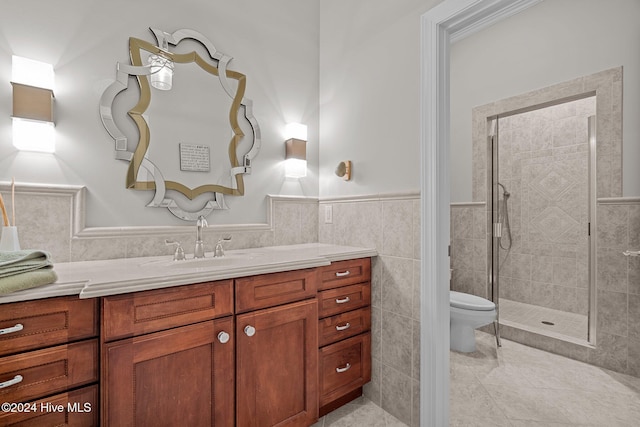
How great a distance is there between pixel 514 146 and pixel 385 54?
2408 mm

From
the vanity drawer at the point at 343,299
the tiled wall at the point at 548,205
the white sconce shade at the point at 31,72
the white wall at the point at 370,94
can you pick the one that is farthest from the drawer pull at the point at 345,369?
the tiled wall at the point at 548,205

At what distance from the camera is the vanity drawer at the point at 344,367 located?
5.41 feet

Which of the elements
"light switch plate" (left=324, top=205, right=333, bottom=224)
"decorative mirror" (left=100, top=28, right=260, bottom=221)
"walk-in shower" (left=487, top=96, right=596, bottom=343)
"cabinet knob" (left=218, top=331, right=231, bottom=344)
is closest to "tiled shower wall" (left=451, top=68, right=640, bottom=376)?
"walk-in shower" (left=487, top=96, right=596, bottom=343)

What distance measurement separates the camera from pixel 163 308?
3.65 feet

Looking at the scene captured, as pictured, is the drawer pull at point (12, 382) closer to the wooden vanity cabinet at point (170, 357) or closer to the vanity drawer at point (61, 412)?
the vanity drawer at point (61, 412)

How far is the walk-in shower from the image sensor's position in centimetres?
292

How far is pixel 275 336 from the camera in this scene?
1.40m

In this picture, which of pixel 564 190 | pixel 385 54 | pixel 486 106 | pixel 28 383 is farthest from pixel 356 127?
pixel 564 190

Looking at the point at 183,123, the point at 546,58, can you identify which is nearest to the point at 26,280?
the point at 183,123

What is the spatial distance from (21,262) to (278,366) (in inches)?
41.6

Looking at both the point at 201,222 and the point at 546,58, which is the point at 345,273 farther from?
the point at 546,58

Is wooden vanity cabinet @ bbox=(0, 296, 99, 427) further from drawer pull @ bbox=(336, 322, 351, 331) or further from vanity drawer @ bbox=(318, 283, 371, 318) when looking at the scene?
drawer pull @ bbox=(336, 322, 351, 331)

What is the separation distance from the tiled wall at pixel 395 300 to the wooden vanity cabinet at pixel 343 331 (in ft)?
0.24

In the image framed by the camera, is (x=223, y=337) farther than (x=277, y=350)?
No
